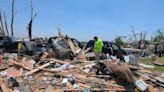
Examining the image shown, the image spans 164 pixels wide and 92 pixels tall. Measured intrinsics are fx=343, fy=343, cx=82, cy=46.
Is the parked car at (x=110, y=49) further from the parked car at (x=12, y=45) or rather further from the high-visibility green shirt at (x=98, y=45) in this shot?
the high-visibility green shirt at (x=98, y=45)

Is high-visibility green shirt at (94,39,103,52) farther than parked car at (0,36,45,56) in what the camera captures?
No

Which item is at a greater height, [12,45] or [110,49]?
[12,45]

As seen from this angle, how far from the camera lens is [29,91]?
45.9ft

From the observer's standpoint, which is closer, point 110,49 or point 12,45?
point 110,49

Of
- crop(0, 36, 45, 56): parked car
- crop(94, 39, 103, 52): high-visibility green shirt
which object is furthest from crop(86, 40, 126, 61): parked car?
crop(94, 39, 103, 52): high-visibility green shirt

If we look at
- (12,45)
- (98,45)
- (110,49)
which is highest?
(98,45)

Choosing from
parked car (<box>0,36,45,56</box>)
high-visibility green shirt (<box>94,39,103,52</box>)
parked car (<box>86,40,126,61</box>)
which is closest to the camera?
high-visibility green shirt (<box>94,39,103,52</box>)

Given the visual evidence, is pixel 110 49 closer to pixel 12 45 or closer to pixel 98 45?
pixel 98 45

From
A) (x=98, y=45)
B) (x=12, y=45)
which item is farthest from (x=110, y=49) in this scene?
(x=12, y=45)

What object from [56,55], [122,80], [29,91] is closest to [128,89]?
[122,80]

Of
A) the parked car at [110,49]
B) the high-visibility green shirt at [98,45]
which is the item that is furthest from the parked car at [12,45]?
the high-visibility green shirt at [98,45]

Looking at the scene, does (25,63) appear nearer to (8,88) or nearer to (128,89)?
(8,88)

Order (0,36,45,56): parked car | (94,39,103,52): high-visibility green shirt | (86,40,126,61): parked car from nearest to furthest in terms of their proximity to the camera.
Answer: (94,39,103,52): high-visibility green shirt → (86,40,126,61): parked car → (0,36,45,56): parked car

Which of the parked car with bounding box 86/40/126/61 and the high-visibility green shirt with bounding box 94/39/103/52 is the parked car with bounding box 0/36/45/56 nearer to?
the parked car with bounding box 86/40/126/61
